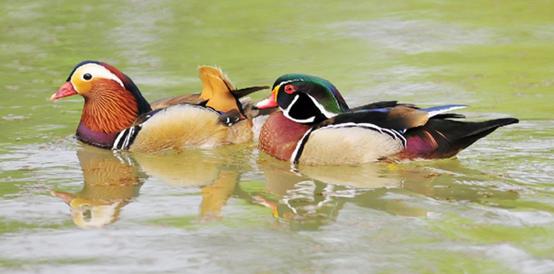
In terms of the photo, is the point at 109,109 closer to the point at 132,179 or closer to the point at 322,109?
the point at 132,179

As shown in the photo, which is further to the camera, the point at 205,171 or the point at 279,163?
the point at 279,163

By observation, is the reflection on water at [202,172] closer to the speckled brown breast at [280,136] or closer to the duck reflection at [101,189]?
the duck reflection at [101,189]

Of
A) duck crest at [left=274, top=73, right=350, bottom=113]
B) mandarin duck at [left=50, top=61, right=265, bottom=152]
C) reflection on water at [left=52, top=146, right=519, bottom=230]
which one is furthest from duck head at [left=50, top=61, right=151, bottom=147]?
duck crest at [left=274, top=73, right=350, bottom=113]

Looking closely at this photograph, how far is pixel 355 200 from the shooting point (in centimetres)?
717

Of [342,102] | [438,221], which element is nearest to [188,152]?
[342,102]

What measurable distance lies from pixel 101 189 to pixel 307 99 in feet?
5.31

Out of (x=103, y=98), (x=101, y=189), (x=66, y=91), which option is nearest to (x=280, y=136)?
(x=101, y=189)

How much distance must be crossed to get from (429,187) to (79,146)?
Answer: 296 centimetres

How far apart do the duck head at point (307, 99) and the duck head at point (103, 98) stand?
1281mm

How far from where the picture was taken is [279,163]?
8422mm

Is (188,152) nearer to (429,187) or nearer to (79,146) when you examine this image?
(79,146)

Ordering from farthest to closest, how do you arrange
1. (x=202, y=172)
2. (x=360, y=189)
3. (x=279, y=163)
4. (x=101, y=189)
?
(x=279, y=163) < (x=202, y=172) < (x=101, y=189) < (x=360, y=189)

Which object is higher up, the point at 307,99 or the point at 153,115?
the point at 307,99

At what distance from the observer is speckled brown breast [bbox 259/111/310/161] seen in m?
8.45
